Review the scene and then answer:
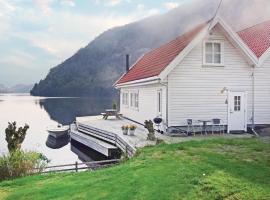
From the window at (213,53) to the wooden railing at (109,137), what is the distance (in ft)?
21.6

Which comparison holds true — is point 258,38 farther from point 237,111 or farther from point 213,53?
Answer: point 237,111

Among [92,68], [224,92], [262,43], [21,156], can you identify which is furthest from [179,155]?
[92,68]

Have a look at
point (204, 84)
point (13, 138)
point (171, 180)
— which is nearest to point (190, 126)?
point (204, 84)

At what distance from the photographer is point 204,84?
19.6 metres

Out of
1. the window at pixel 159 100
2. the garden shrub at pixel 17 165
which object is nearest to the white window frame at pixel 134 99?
the window at pixel 159 100

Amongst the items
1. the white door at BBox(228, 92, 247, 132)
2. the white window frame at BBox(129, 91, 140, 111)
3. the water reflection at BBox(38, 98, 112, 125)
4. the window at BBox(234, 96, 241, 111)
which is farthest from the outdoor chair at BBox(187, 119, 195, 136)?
the water reflection at BBox(38, 98, 112, 125)

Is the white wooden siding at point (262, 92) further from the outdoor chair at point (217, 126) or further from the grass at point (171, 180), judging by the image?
the grass at point (171, 180)

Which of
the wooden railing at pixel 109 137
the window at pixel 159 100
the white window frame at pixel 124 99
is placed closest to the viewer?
the wooden railing at pixel 109 137

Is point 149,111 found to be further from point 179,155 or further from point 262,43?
point 179,155

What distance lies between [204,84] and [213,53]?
186cm

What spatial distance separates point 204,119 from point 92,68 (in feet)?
523

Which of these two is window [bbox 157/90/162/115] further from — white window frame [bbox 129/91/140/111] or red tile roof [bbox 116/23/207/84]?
white window frame [bbox 129/91/140/111]

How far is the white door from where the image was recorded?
1997 cm

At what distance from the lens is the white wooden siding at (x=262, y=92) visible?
20516 mm
